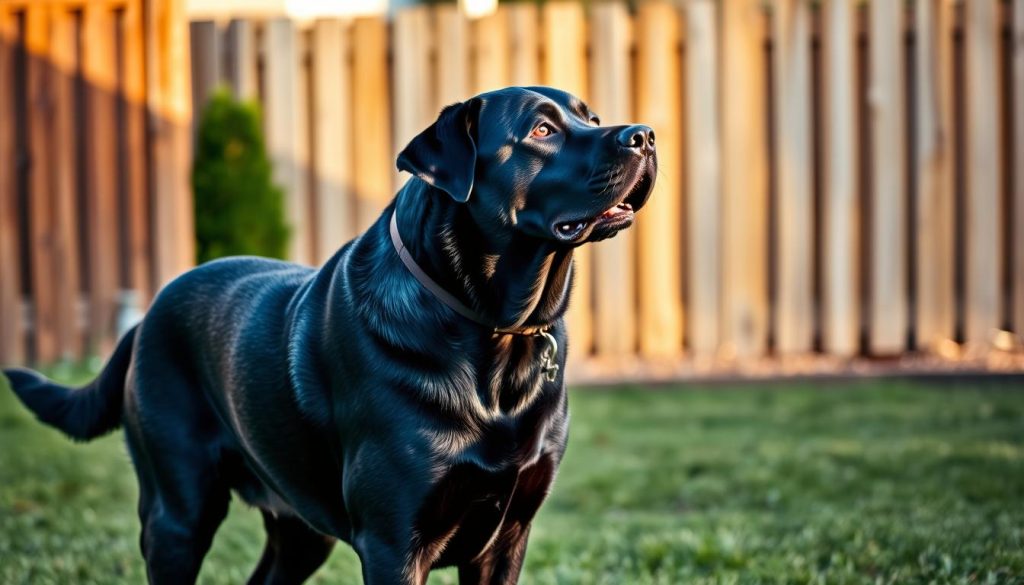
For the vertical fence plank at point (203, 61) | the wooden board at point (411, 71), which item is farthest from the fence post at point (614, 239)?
the vertical fence plank at point (203, 61)

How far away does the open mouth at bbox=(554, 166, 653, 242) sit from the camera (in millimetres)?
2933

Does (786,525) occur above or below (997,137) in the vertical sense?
below

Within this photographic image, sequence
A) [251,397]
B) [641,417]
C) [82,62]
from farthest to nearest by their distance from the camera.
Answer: [82,62], [641,417], [251,397]

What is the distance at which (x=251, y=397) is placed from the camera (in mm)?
3254

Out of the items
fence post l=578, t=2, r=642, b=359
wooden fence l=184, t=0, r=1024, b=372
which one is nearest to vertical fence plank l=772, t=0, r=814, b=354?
wooden fence l=184, t=0, r=1024, b=372

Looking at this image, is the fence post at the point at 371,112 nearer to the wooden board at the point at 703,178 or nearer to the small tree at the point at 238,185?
the small tree at the point at 238,185

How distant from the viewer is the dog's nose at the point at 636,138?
291cm

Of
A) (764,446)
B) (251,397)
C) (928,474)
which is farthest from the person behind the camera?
(764,446)

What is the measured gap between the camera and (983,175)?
27.3ft

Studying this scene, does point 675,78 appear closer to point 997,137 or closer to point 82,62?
point 997,137

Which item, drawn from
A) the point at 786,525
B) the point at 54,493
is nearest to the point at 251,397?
the point at 786,525

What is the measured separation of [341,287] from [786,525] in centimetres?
260

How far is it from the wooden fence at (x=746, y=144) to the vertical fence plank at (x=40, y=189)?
1245 millimetres

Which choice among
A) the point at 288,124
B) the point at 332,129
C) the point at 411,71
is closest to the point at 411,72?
the point at 411,71
